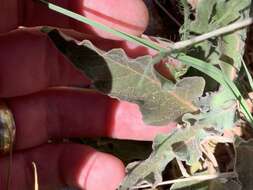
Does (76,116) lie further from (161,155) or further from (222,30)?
(222,30)

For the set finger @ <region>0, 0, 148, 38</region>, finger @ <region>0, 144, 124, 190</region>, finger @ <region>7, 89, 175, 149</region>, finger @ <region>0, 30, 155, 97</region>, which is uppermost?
finger @ <region>0, 0, 148, 38</region>

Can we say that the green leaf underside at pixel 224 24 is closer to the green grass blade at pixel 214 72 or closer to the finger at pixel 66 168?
the green grass blade at pixel 214 72

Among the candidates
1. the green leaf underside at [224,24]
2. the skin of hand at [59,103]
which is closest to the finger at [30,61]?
the skin of hand at [59,103]

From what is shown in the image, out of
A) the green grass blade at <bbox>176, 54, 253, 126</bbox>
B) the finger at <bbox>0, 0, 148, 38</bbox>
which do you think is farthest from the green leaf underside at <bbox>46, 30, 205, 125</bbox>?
the finger at <bbox>0, 0, 148, 38</bbox>

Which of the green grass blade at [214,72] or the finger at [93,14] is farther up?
the finger at [93,14]

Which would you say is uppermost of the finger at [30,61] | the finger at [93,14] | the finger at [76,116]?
the finger at [93,14]

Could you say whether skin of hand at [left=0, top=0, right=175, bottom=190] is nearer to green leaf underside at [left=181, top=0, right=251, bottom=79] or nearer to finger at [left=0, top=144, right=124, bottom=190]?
finger at [left=0, top=144, right=124, bottom=190]

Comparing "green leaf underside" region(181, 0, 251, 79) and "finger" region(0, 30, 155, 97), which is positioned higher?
"green leaf underside" region(181, 0, 251, 79)

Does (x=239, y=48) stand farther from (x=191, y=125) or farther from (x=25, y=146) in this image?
(x=25, y=146)
